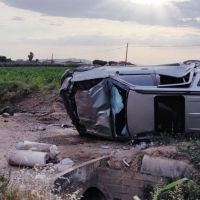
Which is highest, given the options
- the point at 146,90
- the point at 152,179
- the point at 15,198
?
the point at 146,90

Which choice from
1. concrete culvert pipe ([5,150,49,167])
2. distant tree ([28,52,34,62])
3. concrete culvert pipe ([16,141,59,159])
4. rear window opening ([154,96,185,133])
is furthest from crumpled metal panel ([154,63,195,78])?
distant tree ([28,52,34,62])

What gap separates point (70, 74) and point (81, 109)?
1.09 metres

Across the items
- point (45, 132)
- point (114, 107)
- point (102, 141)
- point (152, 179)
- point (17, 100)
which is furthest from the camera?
point (17, 100)

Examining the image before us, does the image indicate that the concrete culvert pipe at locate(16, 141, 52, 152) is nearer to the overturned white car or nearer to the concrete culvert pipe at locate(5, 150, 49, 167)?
the concrete culvert pipe at locate(5, 150, 49, 167)

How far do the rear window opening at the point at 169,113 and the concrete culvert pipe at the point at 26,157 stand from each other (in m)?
2.64

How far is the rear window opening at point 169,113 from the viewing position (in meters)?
9.37

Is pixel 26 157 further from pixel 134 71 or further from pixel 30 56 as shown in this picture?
pixel 30 56

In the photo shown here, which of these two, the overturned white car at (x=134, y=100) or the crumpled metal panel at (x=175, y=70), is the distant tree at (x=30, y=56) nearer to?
the overturned white car at (x=134, y=100)

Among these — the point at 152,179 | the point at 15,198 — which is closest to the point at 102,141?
the point at 152,179

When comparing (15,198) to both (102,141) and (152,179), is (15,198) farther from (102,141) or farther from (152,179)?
(102,141)

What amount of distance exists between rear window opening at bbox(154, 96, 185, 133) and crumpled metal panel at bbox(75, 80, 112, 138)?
1.12 m

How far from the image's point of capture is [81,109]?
10242 millimetres

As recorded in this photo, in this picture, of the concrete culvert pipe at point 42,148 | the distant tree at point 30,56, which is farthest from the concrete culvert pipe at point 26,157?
the distant tree at point 30,56

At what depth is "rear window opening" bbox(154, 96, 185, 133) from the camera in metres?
9.37
